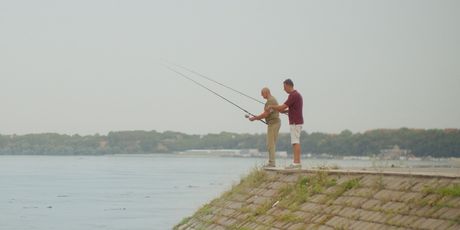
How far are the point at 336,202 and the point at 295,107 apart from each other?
3.41 meters

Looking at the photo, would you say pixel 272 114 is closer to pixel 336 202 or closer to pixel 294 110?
pixel 294 110

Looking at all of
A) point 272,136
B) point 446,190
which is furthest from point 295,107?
point 446,190

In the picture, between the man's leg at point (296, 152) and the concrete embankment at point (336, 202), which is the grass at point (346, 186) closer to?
the concrete embankment at point (336, 202)

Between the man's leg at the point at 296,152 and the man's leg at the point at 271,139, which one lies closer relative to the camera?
the man's leg at the point at 296,152

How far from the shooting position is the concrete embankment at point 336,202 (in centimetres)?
959

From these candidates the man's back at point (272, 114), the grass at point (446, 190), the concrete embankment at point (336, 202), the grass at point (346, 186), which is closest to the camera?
the grass at point (446, 190)

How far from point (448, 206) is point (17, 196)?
4335cm

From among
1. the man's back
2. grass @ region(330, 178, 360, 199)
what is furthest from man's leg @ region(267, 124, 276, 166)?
grass @ region(330, 178, 360, 199)

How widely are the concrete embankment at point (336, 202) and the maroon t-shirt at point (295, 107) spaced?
3.20 feet

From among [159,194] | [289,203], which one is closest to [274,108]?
[289,203]

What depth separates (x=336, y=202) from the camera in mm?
11625

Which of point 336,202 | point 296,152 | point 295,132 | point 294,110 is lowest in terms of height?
point 336,202

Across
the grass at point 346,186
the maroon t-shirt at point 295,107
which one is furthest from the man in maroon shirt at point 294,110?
the grass at point 346,186

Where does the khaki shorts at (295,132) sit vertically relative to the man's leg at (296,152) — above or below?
above
